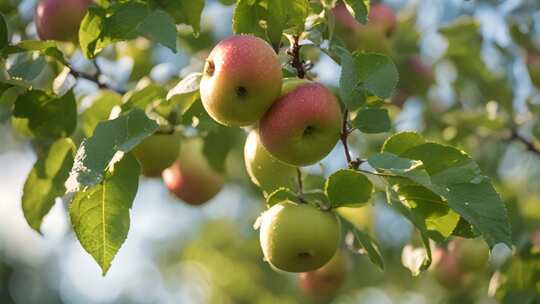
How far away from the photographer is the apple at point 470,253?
2.86 metres

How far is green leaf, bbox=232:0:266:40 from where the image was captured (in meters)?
1.80

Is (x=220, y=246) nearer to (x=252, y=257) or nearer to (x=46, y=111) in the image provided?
(x=252, y=257)

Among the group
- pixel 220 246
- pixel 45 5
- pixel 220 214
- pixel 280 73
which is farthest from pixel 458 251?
pixel 220 214

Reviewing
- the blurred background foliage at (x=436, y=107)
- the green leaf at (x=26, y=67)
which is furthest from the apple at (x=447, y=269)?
the green leaf at (x=26, y=67)

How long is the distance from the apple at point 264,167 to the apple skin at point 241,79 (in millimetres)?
231

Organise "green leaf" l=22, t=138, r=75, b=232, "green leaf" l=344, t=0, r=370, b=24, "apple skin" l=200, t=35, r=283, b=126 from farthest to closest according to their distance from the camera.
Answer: "green leaf" l=22, t=138, r=75, b=232 < "green leaf" l=344, t=0, r=370, b=24 < "apple skin" l=200, t=35, r=283, b=126

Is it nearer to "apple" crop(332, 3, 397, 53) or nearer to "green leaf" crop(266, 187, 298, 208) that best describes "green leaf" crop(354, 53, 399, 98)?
"green leaf" crop(266, 187, 298, 208)

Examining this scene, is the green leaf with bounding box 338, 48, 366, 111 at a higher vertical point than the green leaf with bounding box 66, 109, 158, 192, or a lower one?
higher

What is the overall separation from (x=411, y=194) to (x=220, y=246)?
474 cm

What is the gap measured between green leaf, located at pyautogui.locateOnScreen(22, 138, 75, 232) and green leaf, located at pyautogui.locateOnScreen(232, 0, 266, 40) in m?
0.62

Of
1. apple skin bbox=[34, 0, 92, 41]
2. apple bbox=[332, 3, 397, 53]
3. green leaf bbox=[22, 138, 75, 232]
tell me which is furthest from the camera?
apple bbox=[332, 3, 397, 53]

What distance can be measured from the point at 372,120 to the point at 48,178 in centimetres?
91

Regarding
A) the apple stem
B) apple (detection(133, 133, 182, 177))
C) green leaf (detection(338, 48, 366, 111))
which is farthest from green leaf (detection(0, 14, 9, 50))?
the apple stem

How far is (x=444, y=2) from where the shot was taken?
3646mm
